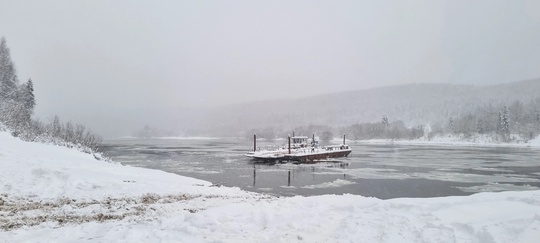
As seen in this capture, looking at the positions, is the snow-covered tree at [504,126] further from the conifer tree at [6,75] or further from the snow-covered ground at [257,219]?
the conifer tree at [6,75]

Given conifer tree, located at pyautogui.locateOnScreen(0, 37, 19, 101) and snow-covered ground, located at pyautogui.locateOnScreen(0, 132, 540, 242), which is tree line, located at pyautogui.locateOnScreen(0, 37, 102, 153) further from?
snow-covered ground, located at pyautogui.locateOnScreen(0, 132, 540, 242)

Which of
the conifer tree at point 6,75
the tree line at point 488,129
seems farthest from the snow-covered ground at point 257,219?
the tree line at point 488,129

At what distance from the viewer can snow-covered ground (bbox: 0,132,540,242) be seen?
7.44 meters

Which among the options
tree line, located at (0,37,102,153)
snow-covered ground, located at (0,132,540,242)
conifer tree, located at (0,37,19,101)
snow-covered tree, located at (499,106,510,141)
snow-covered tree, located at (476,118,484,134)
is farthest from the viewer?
snow-covered tree, located at (476,118,484,134)

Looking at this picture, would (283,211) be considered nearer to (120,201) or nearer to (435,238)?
(435,238)

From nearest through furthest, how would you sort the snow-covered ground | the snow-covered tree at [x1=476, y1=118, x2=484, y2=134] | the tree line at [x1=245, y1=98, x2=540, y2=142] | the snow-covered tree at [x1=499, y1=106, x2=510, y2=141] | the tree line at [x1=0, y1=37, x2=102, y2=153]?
the snow-covered ground < the tree line at [x1=0, y1=37, x2=102, y2=153] < the snow-covered tree at [x1=499, y1=106, x2=510, y2=141] < the tree line at [x1=245, y1=98, x2=540, y2=142] < the snow-covered tree at [x1=476, y1=118, x2=484, y2=134]

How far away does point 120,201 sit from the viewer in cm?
1165

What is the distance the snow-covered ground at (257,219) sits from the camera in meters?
7.44

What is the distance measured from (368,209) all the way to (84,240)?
740cm

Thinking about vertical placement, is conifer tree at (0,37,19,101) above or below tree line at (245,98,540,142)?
above

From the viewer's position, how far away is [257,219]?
889cm

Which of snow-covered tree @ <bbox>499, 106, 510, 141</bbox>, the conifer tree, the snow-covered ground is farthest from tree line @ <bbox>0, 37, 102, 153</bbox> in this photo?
snow-covered tree @ <bbox>499, 106, 510, 141</bbox>

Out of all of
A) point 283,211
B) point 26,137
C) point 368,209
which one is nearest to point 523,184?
point 368,209

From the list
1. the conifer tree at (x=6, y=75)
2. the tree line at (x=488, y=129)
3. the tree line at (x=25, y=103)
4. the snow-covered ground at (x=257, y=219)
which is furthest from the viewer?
the tree line at (x=488, y=129)
